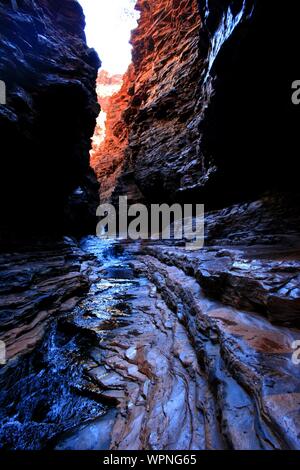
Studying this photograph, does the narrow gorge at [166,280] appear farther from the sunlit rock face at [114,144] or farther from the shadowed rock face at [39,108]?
the sunlit rock face at [114,144]

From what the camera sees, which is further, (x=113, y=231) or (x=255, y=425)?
(x=113, y=231)

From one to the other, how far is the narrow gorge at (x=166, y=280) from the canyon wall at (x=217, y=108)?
56mm

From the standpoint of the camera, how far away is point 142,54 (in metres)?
25.0

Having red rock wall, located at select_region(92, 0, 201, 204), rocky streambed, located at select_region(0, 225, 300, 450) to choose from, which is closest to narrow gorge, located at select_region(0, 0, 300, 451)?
rocky streambed, located at select_region(0, 225, 300, 450)

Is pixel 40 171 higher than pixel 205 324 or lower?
higher

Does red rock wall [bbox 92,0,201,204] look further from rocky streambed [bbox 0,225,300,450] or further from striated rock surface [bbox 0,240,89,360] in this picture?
rocky streambed [bbox 0,225,300,450]

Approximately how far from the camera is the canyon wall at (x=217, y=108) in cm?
455

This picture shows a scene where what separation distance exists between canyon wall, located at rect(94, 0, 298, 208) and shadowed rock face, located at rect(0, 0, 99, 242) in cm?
518

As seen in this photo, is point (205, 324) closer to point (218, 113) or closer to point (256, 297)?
point (256, 297)

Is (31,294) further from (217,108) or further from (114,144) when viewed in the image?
(114,144)

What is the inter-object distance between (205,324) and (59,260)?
22.8 feet

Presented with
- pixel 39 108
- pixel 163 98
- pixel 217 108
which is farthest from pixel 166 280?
pixel 163 98

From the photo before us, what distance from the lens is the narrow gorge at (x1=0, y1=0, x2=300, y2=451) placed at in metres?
2.14

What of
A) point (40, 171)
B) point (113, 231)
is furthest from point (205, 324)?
point (113, 231)
